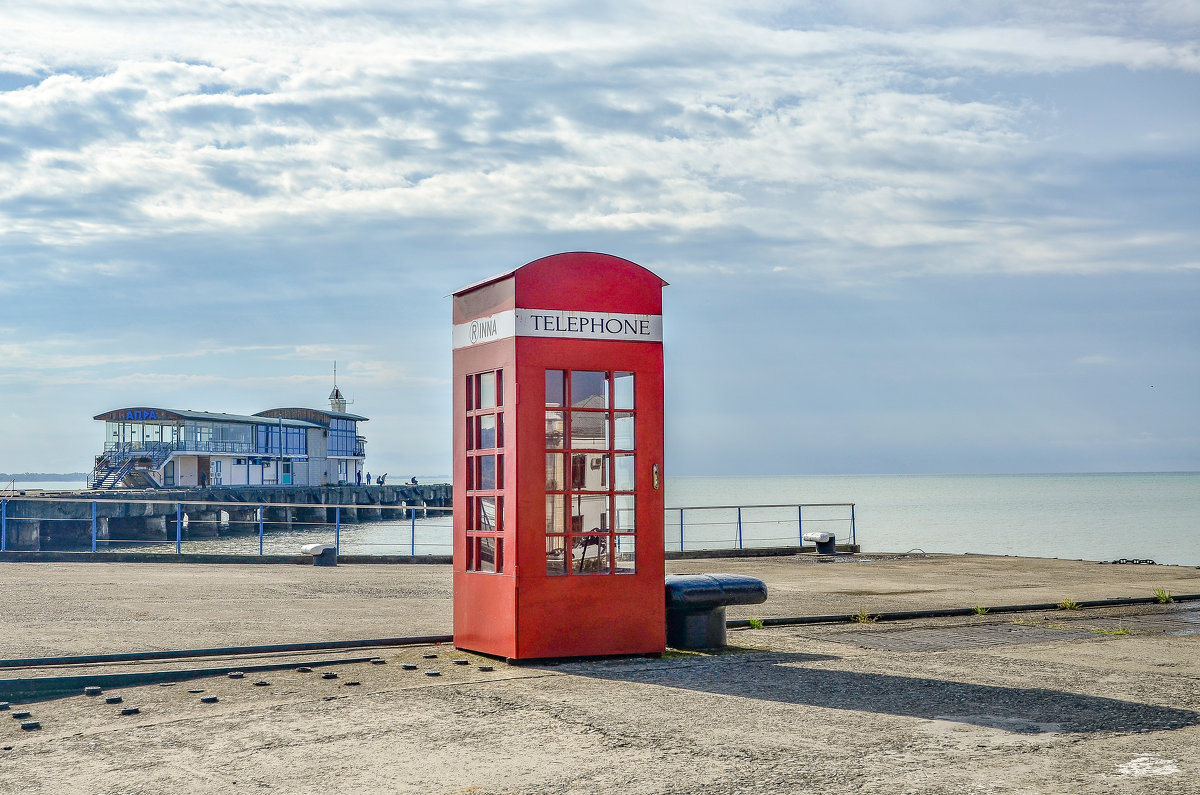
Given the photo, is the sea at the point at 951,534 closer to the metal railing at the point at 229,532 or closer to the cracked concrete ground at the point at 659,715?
the metal railing at the point at 229,532

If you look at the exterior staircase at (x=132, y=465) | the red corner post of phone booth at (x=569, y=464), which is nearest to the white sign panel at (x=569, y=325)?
the red corner post of phone booth at (x=569, y=464)

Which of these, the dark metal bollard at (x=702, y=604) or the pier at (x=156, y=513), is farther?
the pier at (x=156, y=513)

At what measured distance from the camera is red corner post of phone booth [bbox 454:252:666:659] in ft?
26.3

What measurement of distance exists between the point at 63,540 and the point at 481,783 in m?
58.3

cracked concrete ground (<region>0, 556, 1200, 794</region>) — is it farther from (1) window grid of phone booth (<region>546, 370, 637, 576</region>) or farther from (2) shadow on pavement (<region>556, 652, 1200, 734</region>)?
(1) window grid of phone booth (<region>546, 370, 637, 576</region>)

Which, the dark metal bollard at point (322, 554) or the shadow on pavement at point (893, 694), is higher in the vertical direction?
the dark metal bollard at point (322, 554)

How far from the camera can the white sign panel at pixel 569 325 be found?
8070mm

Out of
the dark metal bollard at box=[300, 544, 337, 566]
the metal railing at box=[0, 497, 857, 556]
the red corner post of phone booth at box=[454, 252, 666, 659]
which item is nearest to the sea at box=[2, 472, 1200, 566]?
the metal railing at box=[0, 497, 857, 556]

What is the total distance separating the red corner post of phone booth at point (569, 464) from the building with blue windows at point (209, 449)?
65355 mm

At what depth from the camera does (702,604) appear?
8508mm

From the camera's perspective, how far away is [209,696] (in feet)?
21.9

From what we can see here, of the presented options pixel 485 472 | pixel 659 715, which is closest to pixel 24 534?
pixel 485 472

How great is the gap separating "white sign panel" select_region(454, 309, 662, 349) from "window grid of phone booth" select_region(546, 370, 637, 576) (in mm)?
272

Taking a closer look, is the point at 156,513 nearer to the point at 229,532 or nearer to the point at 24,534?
the point at 229,532
